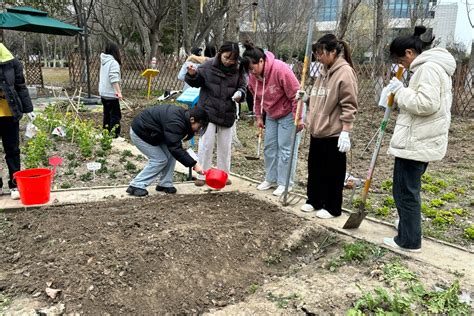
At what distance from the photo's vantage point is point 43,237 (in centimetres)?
307

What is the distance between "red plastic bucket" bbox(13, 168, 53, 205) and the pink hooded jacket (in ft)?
7.08

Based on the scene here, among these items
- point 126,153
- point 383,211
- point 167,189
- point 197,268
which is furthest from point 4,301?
point 126,153

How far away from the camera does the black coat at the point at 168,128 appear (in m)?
3.60

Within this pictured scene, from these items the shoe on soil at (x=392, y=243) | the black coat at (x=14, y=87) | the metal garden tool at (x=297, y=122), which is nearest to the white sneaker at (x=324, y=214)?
the metal garden tool at (x=297, y=122)

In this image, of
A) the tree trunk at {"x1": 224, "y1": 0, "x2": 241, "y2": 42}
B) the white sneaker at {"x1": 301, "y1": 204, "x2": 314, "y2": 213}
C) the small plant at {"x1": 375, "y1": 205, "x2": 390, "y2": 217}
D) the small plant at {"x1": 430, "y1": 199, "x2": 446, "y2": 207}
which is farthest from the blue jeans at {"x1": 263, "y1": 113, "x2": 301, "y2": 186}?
the tree trunk at {"x1": 224, "y1": 0, "x2": 241, "y2": 42}

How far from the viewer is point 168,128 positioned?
11.8 feet

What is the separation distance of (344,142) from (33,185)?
107 inches

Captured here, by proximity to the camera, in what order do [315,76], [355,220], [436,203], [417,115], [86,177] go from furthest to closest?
1. [315,76]
2. [86,177]
3. [436,203]
4. [355,220]
5. [417,115]

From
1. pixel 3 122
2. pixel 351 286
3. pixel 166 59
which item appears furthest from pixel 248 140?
pixel 166 59

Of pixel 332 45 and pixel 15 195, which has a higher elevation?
Result: pixel 332 45

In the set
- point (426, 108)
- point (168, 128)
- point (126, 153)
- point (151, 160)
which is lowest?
point (126, 153)

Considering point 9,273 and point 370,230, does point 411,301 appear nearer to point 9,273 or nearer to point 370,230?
point 370,230

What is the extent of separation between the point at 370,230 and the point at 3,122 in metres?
3.51

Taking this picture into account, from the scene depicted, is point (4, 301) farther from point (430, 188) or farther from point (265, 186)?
point (430, 188)
